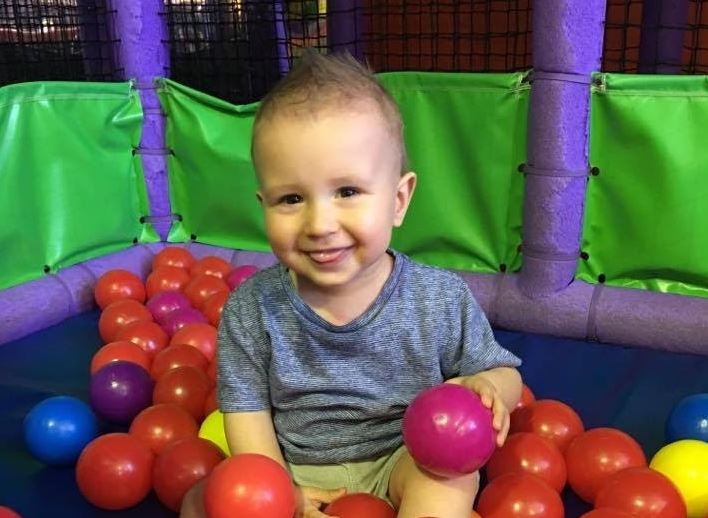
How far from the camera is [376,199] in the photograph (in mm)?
1057

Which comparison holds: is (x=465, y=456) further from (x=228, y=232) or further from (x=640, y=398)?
(x=228, y=232)

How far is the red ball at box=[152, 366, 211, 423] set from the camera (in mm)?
1578

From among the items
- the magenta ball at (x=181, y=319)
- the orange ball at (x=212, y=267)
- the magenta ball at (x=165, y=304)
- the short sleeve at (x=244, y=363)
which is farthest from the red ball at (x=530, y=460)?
the orange ball at (x=212, y=267)

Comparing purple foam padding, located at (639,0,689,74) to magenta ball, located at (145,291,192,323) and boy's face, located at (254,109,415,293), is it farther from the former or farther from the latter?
boy's face, located at (254,109,415,293)

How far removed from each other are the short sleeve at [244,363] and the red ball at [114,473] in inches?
9.2

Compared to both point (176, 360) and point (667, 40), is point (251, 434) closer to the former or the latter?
point (176, 360)

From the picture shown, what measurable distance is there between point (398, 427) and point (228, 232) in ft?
4.90

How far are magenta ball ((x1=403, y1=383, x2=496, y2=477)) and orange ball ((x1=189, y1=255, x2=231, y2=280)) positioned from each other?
4.68ft

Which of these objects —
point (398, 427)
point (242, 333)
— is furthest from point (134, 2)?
point (398, 427)

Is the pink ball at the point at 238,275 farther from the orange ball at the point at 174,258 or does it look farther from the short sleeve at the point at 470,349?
the short sleeve at the point at 470,349

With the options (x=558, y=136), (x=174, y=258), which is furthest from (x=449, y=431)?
(x=174, y=258)

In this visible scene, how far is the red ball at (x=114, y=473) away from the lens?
1.30 m

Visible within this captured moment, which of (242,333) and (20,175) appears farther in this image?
(20,175)

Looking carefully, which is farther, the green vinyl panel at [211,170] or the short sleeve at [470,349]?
the green vinyl panel at [211,170]
